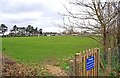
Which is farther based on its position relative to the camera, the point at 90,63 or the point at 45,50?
the point at 45,50

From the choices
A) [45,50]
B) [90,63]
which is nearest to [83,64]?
[90,63]

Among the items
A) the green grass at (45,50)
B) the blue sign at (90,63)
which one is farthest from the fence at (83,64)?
the green grass at (45,50)

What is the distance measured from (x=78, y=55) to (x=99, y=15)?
14.1 feet

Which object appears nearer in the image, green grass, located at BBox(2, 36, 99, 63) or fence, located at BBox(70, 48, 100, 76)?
fence, located at BBox(70, 48, 100, 76)

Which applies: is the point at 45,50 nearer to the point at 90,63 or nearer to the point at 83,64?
the point at 90,63

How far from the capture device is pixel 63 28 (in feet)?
33.0

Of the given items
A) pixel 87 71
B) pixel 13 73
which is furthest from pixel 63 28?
pixel 87 71

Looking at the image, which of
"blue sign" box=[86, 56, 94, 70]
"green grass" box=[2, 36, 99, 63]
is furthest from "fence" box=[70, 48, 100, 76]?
"green grass" box=[2, 36, 99, 63]

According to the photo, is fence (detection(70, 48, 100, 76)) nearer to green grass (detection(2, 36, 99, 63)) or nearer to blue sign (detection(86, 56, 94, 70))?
blue sign (detection(86, 56, 94, 70))

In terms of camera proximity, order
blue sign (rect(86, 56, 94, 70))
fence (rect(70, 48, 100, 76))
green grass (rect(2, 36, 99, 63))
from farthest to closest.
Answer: green grass (rect(2, 36, 99, 63)) → blue sign (rect(86, 56, 94, 70)) → fence (rect(70, 48, 100, 76))

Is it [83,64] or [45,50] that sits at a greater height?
[83,64]

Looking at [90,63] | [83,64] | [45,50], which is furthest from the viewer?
[45,50]

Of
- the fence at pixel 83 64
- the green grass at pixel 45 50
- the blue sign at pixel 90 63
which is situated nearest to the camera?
the fence at pixel 83 64

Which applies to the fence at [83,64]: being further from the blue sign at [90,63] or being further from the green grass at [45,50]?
the green grass at [45,50]
